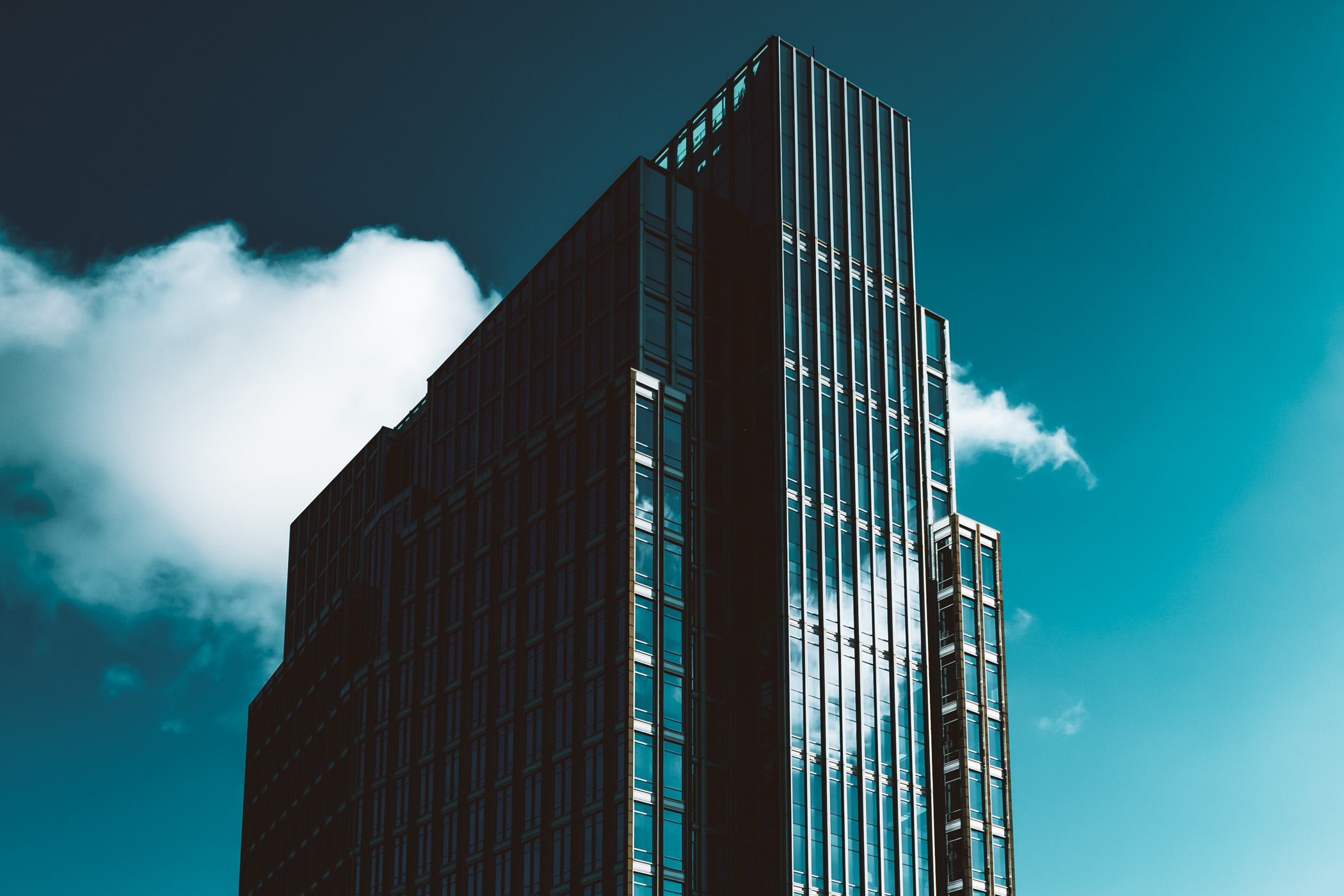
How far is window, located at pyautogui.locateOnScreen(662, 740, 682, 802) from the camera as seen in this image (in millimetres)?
86312

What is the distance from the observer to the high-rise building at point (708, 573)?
8825cm

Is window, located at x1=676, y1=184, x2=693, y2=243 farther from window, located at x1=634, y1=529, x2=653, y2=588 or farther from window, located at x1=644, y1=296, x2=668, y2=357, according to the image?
window, located at x1=634, y1=529, x2=653, y2=588

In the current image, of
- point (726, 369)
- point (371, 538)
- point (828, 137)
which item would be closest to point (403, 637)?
point (371, 538)

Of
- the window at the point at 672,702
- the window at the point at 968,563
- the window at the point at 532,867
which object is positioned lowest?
the window at the point at 532,867

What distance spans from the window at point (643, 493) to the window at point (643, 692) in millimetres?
9361

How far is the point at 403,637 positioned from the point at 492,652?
15.5 meters

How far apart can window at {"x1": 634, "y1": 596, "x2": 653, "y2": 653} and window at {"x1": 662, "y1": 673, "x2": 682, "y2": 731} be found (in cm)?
211

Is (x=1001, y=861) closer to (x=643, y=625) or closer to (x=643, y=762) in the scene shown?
(x=643, y=762)

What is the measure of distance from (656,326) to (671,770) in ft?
93.7

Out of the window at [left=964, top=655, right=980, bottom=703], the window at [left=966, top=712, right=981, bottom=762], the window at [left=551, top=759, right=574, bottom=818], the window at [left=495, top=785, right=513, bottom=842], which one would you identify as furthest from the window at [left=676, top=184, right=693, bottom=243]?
the window at [left=495, top=785, right=513, bottom=842]

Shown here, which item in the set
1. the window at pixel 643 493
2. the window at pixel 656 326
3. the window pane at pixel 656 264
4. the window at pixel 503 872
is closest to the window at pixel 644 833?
the window at pixel 503 872

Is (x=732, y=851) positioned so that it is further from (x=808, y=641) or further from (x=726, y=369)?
(x=726, y=369)

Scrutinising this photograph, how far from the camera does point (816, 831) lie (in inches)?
3413

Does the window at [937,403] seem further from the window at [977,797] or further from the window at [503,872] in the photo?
the window at [503,872]
